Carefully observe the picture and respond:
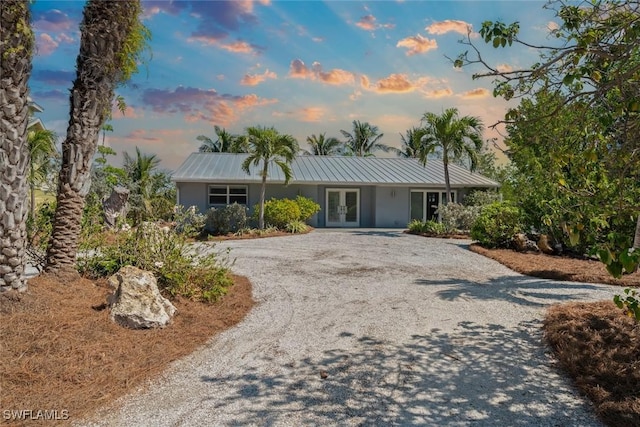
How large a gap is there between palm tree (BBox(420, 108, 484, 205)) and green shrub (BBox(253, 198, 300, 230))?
6359 mm

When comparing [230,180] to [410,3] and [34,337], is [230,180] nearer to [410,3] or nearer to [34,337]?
[410,3]

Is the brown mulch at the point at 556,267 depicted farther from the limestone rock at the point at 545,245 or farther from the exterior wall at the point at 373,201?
the exterior wall at the point at 373,201

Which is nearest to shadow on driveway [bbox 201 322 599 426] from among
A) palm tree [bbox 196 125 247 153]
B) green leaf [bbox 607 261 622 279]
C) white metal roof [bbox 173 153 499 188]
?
green leaf [bbox 607 261 622 279]

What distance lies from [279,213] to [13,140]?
1368 cm

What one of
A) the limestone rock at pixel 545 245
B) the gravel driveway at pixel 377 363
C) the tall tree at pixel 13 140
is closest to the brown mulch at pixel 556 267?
the limestone rock at pixel 545 245

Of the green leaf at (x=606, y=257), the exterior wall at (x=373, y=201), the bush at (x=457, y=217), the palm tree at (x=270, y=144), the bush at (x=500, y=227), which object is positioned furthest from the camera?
the exterior wall at (x=373, y=201)

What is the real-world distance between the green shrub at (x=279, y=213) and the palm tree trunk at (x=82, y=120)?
40.0ft

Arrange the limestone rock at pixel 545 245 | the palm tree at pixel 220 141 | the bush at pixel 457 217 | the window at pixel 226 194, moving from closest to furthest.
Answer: the limestone rock at pixel 545 245
the bush at pixel 457 217
the window at pixel 226 194
the palm tree at pixel 220 141

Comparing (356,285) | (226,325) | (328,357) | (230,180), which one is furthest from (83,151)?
(230,180)

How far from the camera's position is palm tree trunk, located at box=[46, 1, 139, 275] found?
580cm

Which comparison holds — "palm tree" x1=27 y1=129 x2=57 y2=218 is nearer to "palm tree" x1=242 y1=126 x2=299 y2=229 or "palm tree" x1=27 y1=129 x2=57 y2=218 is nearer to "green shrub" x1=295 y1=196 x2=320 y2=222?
"palm tree" x1=242 y1=126 x2=299 y2=229

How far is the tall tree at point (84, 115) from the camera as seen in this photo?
19.0 ft

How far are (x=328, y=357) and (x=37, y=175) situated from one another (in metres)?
17.1

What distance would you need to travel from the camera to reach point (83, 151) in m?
5.89
